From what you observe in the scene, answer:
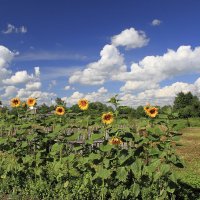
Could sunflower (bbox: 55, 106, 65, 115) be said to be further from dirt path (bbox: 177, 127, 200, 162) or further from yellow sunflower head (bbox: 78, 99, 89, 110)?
dirt path (bbox: 177, 127, 200, 162)

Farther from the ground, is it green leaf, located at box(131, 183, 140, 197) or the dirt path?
green leaf, located at box(131, 183, 140, 197)

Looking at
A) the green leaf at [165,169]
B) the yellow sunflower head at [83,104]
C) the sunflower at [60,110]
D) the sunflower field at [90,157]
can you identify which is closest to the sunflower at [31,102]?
the sunflower field at [90,157]

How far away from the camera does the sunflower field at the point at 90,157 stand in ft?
16.9

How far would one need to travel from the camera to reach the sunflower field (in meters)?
5.14

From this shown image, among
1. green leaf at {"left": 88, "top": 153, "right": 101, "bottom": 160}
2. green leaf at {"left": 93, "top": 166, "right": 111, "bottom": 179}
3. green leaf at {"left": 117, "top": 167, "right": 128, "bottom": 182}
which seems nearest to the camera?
green leaf at {"left": 117, "top": 167, "right": 128, "bottom": 182}

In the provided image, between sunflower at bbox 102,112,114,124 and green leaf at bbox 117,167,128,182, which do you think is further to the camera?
sunflower at bbox 102,112,114,124

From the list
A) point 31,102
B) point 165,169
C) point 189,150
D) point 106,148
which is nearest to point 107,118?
point 106,148

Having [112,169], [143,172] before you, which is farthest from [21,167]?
[143,172]

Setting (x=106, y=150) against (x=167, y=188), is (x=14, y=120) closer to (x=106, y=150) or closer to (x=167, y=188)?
(x=106, y=150)

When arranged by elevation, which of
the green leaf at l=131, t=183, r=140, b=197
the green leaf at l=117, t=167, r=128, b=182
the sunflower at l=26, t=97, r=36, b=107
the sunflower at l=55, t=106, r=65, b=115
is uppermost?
the sunflower at l=26, t=97, r=36, b=107

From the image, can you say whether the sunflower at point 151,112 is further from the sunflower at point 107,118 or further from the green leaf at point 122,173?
the green leaf at point 122,173

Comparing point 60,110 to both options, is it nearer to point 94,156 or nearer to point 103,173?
point 94,156

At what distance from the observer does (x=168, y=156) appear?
5102 mm

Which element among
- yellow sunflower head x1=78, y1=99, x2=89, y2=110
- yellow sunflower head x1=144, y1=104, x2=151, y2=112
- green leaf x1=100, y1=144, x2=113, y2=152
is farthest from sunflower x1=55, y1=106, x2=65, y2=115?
yellow sunflower head x1=144, y1=104, x2=151, y2=112
